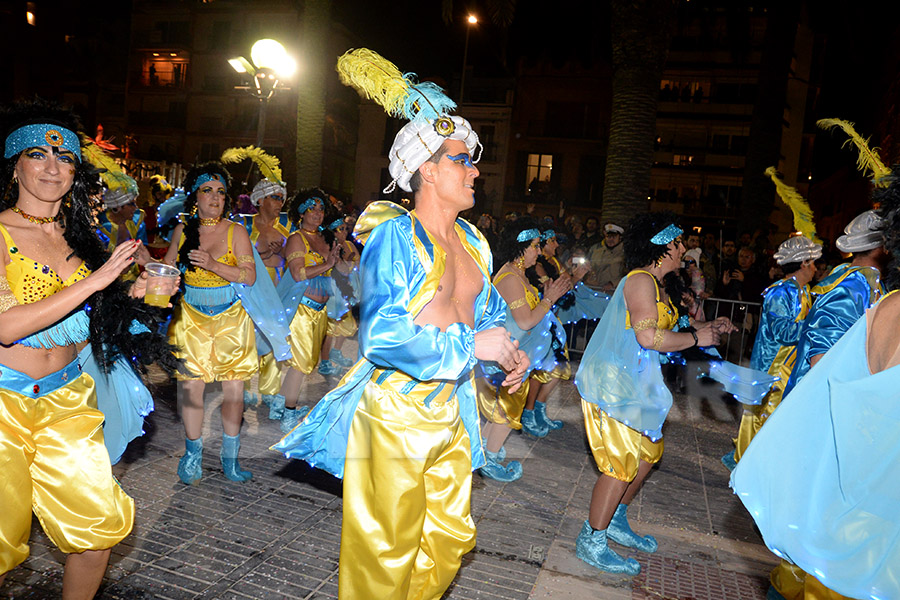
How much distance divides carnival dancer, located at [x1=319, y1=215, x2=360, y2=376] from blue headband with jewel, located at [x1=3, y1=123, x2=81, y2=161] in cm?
535

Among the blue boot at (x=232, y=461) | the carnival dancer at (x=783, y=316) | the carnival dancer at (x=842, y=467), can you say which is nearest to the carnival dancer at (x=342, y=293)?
the blue boot at (x=232, y=461)

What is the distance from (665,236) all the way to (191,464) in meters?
3.73

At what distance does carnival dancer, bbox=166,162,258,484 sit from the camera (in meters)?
A: 4.91

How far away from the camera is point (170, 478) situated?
16.0 feet

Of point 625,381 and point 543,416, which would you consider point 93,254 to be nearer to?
point 625,381

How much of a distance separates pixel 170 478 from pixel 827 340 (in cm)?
460

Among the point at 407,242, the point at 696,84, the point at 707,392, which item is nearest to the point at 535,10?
the point at 707,392

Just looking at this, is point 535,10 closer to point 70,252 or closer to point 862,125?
point 70,252

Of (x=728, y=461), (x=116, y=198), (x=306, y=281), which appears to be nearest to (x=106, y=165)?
(x=306, y=281)

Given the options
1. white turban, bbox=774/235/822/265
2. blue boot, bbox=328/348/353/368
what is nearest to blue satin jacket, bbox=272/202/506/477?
white turban, bbox=774/235/822/265

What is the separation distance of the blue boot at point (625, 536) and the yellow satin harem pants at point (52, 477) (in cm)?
308

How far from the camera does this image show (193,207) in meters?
5.30

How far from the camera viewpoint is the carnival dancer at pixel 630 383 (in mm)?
4039

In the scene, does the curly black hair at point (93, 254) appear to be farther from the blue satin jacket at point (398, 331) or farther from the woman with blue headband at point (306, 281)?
the woman with blue headband at point (306, 281)
